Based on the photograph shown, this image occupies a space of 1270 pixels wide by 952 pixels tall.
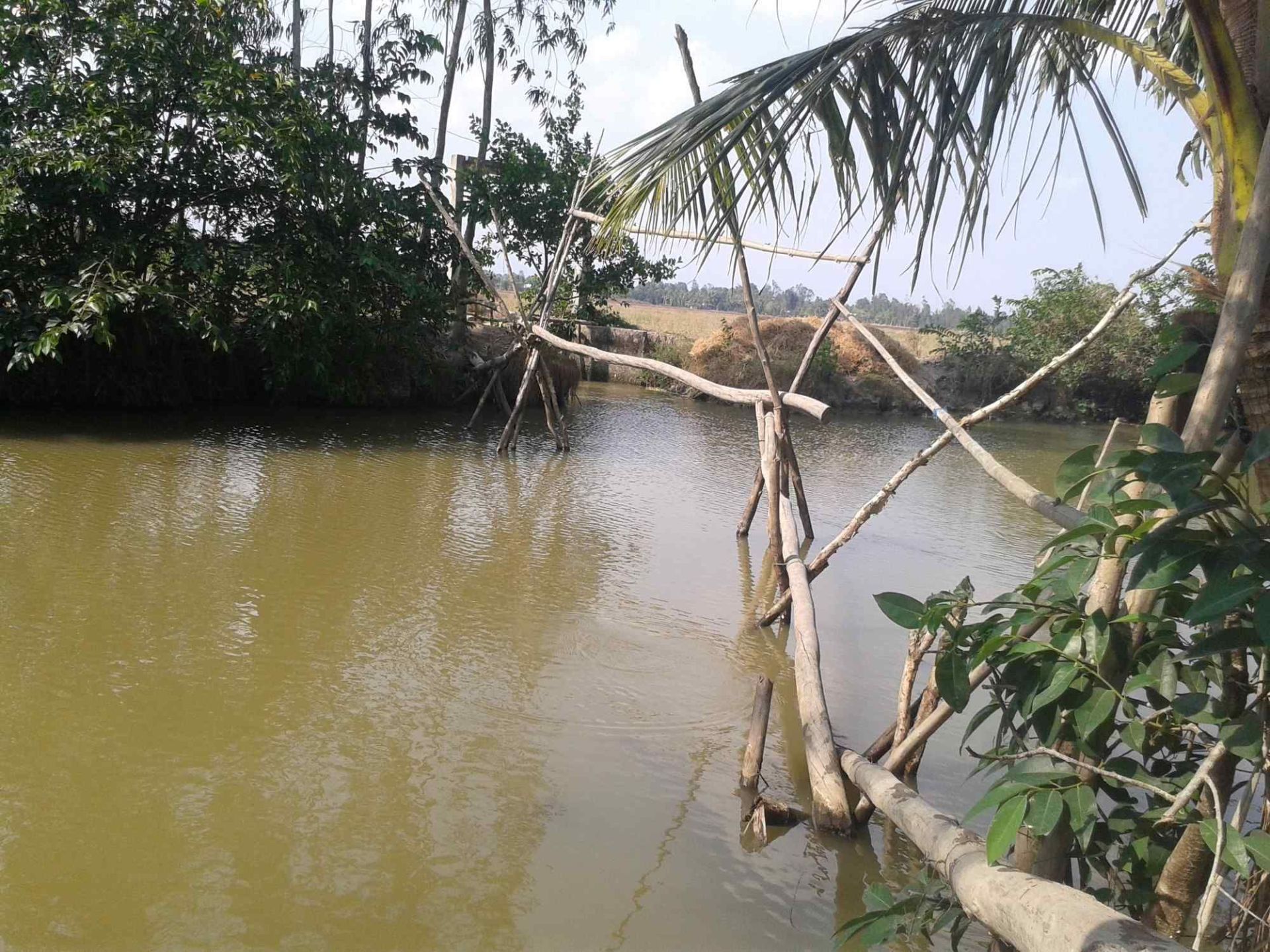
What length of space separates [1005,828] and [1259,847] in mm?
430

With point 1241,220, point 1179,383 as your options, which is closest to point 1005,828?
point 1179,383

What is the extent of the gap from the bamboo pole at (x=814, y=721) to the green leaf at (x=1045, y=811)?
1.53 meters

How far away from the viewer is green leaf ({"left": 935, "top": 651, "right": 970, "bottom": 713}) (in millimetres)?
2389

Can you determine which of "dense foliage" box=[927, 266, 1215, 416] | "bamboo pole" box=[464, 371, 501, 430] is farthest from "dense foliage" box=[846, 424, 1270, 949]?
"dense foliage" box=[927, 266, 1215, 416]

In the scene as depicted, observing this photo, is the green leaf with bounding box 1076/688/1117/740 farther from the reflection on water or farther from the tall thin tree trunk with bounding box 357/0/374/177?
the tall thin tree trunk with bounding box 357/0/374/177

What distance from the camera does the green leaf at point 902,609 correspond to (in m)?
2.46

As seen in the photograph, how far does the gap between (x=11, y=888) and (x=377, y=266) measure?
946 centimetres

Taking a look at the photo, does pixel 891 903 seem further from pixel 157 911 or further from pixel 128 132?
pixel 128 132

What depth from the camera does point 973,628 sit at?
224 centimetres

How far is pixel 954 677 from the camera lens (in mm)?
2398

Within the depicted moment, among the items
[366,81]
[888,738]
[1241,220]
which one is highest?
[366,81]

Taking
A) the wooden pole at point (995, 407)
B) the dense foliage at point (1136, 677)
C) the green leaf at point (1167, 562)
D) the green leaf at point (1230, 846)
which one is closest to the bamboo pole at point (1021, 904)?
the dense foliage at point (1136, 677)

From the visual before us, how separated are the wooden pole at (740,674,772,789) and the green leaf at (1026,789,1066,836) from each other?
1.83m

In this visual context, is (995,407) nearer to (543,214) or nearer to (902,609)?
(902,609)
